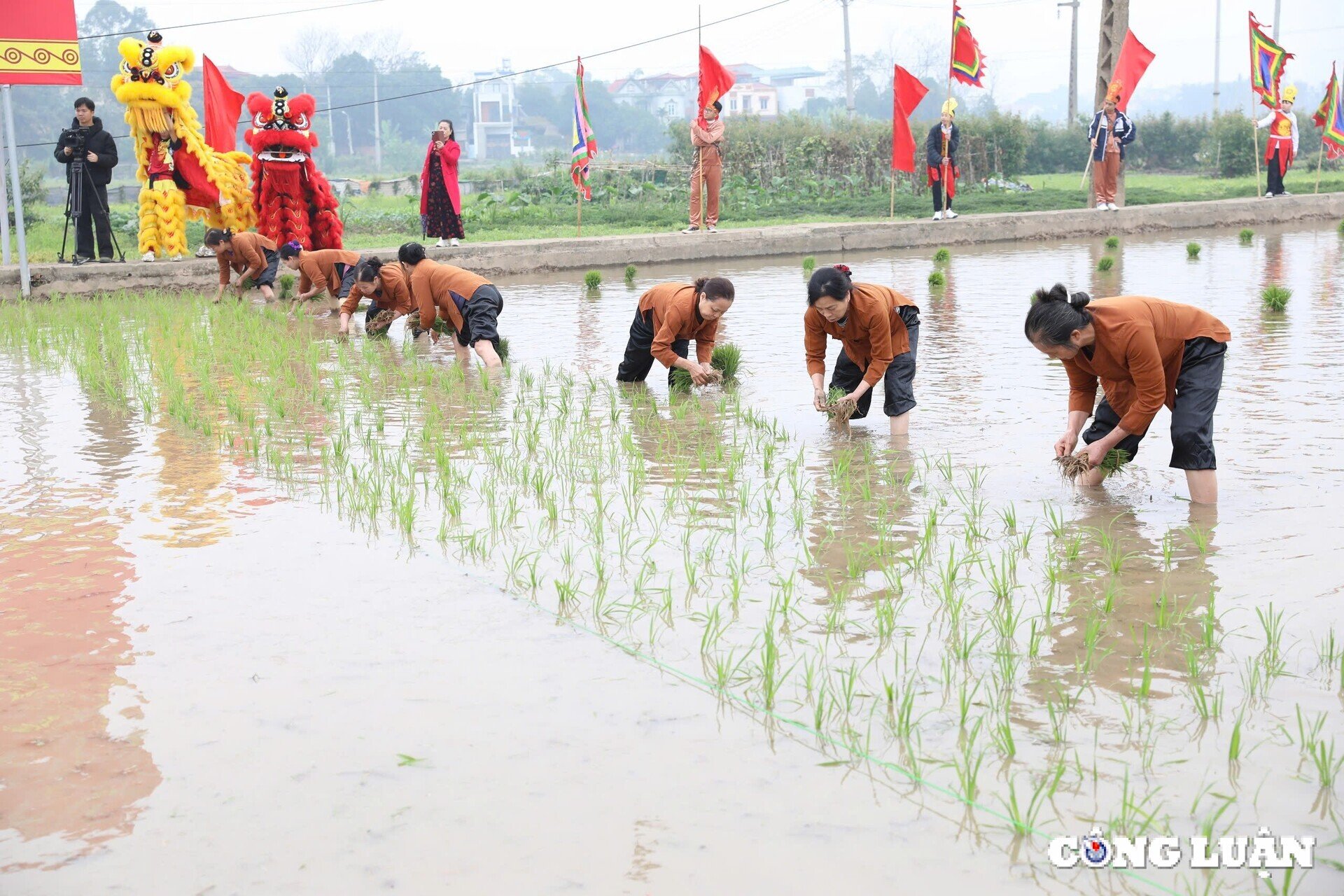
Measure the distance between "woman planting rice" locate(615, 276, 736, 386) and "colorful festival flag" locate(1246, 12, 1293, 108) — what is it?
14.6 meters

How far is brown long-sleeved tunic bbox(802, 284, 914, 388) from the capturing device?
5668mm

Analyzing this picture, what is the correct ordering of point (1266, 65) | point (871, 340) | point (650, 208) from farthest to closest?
point (650, 208) < point (1266, 65) < point (871, 340)

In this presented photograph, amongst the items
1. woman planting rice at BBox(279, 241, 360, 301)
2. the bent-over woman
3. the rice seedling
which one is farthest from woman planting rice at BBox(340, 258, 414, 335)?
the rice seedling

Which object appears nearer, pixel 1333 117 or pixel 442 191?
pixel 442 191

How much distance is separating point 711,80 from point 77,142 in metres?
7.47

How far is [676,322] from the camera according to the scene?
6.68 m

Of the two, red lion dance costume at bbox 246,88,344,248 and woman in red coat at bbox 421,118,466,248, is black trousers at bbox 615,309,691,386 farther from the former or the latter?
woman in red coat at bbox 421,118,466,248

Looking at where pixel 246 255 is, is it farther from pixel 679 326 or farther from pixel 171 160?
pixel 679 326

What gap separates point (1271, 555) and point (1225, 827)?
5.84 ft

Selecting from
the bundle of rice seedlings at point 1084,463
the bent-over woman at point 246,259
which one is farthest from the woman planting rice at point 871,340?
the bent-over woman at point 246,259

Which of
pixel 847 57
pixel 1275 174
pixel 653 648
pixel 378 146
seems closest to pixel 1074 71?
pixel 847 57

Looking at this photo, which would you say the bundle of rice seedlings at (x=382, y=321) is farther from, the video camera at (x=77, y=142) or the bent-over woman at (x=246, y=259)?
the video camera at (x=77, y=142)

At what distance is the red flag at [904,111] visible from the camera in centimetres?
1691

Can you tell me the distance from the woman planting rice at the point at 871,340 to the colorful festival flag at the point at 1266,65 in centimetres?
1500
